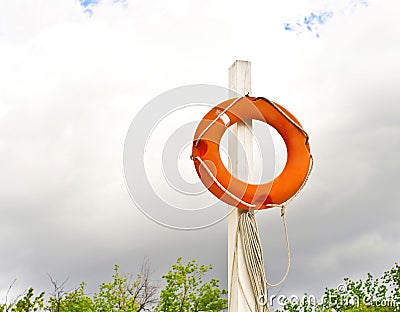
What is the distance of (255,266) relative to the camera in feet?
8.20

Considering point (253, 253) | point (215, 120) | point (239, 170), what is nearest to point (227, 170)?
point (239, 170)

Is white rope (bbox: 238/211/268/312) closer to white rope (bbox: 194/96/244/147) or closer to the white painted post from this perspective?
Result: the white painted post

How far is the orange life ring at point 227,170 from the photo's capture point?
98.9 inches

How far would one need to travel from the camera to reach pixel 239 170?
2.58 meters

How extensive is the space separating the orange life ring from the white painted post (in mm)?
61

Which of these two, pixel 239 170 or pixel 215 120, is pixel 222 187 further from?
pixel 215 120

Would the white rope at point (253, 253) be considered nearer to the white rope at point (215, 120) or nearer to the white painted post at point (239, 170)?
the white painted post at point (239, 170)

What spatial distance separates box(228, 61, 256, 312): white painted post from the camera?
97.0 inches

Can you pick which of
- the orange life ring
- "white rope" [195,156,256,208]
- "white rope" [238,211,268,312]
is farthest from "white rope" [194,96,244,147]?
"white rope" [238,211,268,312]

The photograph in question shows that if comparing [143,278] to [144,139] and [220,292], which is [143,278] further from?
[144,139]

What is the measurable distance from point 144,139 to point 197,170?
0.26 meters

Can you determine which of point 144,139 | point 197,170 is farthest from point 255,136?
point 144,139

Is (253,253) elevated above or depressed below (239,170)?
below

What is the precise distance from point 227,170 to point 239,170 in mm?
66
